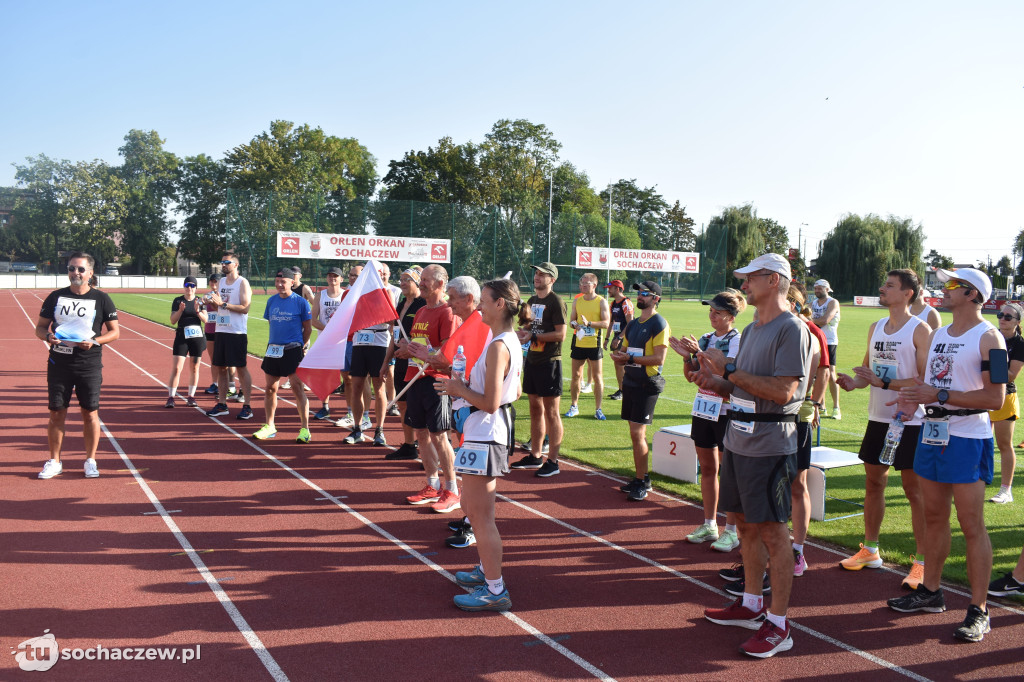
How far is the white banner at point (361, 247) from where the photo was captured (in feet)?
132

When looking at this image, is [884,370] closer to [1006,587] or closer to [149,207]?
[1006,587]

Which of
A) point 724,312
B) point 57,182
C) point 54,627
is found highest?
point 57,182

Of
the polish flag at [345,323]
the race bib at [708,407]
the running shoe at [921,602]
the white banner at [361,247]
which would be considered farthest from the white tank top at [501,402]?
the white banner at [361,247]

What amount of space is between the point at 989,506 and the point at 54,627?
7822mm

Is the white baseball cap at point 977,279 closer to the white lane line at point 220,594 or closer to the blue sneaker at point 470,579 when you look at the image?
the blue sneaker at point 470,579

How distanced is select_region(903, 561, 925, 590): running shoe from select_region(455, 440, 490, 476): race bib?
10.3ft

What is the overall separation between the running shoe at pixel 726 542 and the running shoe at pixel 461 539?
6.44 feet

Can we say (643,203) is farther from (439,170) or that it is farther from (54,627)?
(54,627)

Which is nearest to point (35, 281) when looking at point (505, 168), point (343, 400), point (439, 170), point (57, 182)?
point (57, 182)

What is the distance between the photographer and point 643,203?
337 ft

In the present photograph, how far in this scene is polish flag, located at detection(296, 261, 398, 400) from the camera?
7.84 m

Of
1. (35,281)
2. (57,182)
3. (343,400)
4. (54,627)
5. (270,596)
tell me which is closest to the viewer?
(54,627)

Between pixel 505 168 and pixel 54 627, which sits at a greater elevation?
pixel 505 168

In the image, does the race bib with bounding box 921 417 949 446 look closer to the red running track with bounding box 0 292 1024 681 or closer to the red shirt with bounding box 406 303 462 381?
the red running track with bounding box 0 292 1024 681
